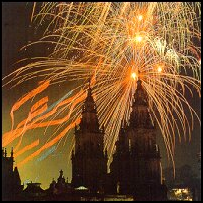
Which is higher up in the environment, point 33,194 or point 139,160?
point 139,160

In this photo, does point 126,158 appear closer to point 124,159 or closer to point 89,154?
point 124,159

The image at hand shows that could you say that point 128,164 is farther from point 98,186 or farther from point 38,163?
point 38,163

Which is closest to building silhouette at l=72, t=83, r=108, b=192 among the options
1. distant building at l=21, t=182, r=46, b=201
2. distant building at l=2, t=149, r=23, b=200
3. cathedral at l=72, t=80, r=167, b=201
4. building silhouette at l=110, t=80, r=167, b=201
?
cathedral at l=72, t=80, r=167, b=201

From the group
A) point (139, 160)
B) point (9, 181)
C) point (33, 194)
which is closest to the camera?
point (33, 194)

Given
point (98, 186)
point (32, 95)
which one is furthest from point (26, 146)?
point (98, 186)

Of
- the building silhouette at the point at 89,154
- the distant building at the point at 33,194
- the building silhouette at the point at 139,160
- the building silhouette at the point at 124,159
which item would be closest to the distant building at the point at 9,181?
the building silhouette at the point at 124,159

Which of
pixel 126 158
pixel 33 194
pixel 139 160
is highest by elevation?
pixel 126 158

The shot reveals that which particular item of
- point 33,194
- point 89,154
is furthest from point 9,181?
point 89,154
